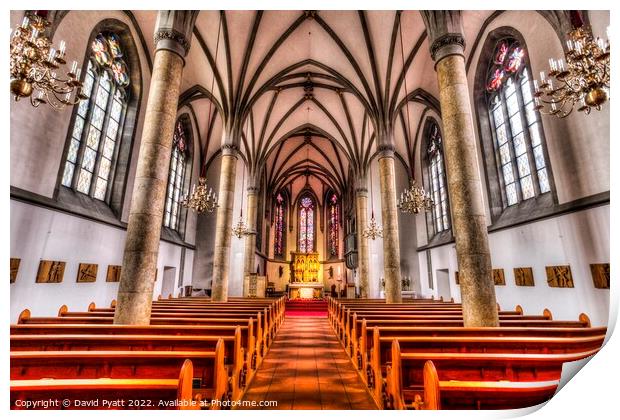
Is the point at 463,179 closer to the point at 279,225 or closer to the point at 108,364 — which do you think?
the point at 108,364

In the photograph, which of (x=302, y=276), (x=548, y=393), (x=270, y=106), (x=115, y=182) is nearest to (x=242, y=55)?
(x=270, y=106)

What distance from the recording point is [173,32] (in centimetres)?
655

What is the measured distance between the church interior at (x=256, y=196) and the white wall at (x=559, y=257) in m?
0.06

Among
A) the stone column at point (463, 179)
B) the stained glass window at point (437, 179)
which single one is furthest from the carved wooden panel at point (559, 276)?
the stained glass window at point (437, 179)

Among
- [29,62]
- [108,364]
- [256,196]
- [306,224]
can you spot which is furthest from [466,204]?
[306,224]

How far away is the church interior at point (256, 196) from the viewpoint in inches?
114

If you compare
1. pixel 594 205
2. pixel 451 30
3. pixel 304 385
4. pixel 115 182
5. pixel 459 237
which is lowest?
pixel 304 385

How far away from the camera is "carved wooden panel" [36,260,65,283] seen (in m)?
7.31

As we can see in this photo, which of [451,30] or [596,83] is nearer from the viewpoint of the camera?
[596,83]

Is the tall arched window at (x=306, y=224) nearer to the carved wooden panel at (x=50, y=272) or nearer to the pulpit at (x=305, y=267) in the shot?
the pulpit at (x=305, y=267)

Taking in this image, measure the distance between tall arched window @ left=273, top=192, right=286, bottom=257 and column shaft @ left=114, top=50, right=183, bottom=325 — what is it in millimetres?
25940

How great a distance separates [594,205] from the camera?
22.5ft
